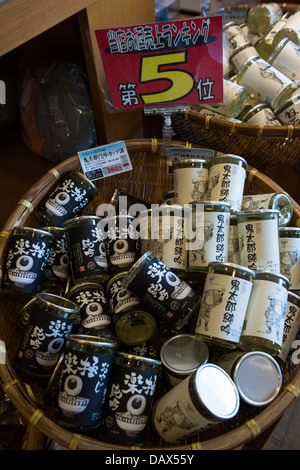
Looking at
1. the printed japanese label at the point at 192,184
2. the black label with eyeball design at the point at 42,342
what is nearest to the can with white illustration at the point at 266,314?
the printed japanese label at the point at 192,184

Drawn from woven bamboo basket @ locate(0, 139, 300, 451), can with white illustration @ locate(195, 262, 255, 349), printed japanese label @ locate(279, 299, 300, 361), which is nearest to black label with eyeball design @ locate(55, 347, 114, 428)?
woven bamboo basket @ locate(0, 139, 300, 451)

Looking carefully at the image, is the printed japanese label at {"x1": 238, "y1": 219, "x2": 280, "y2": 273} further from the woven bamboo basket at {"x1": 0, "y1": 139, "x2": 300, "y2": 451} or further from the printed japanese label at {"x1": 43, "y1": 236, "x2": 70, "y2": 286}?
the printed japanese label at {"x1": 43, "y1": 236, "x2": 70, "y2": 286}

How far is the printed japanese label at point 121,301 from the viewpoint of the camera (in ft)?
3.10

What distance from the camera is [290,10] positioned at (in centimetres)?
187

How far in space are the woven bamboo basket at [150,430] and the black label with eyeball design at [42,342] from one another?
0.05 m

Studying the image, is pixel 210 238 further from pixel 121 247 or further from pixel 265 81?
pixel 265 81

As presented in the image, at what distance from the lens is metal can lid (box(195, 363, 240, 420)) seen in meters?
0.76

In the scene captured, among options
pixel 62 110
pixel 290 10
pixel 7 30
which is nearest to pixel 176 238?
pixel 7 30

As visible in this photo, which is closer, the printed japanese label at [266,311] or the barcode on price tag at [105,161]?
the printed japanese label at [266,311]

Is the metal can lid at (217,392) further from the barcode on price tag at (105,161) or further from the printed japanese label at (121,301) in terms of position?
the barcode on price tag at (105,161)

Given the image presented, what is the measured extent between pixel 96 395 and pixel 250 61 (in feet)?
4.40

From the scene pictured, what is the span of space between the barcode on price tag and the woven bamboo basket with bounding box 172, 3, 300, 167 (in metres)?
0.25

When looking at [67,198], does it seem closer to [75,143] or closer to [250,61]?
[75,143]
